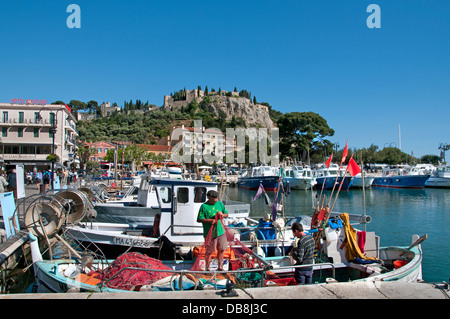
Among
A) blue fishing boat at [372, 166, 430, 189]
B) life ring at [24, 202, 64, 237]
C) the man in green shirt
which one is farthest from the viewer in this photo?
blue fishing boat at [372, 166, 430, 189]

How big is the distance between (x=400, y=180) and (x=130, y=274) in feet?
194

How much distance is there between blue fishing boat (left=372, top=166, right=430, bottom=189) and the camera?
54.6 metres

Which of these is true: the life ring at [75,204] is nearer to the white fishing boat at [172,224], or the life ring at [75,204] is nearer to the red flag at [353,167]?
the white fishing boat at [172,224]

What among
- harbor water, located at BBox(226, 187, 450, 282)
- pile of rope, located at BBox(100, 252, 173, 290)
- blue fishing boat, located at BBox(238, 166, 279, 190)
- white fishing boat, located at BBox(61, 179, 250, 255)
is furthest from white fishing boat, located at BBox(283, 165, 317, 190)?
pile of rope, located at BBox(100, 252, 173, 290)

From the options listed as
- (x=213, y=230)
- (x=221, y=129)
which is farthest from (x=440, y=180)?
(x=221, y=129)

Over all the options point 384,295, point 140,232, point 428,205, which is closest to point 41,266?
point 140,232

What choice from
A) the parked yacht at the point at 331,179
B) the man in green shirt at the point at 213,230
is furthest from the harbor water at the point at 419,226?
the parked yacht at the point at 331,179

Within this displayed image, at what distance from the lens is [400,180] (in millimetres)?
56719

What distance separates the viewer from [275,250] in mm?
10547

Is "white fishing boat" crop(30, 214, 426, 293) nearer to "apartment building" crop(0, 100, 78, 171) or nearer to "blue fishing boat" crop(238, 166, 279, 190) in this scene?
"blue fishing boat" crop(238, 166, 279, 190)

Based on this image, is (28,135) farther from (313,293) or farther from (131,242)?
(313,293)

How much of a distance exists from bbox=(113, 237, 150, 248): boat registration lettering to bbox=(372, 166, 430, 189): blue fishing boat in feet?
181

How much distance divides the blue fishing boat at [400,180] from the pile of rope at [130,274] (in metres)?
57.3
